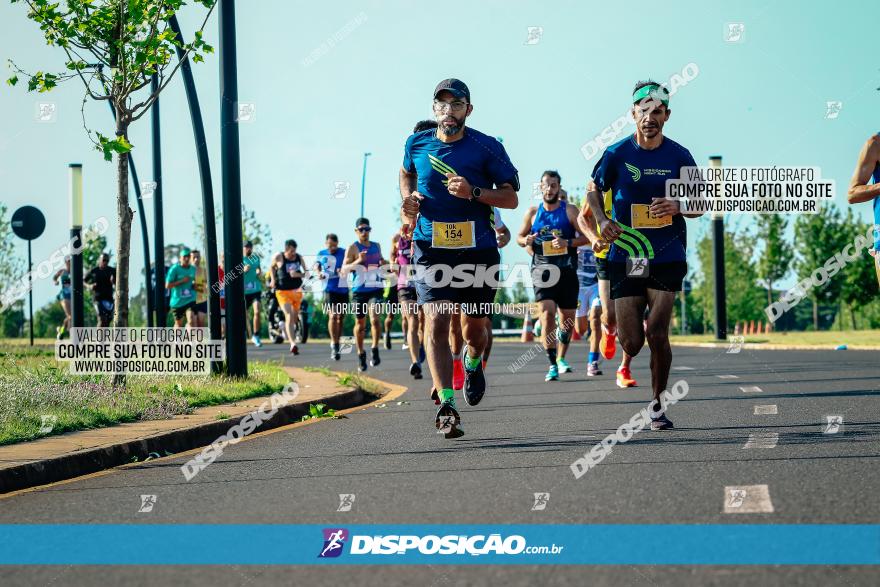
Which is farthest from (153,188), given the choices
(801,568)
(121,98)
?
(801,568)

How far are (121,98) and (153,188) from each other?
10.3 meters

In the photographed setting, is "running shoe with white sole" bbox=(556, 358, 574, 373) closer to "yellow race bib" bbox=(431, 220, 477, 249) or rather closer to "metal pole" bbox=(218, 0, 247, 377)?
"metal pole" bbox=(218, 0, 247, 377)

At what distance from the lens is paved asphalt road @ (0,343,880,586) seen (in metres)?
4.51

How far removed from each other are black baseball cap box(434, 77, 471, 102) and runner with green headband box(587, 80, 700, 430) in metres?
1.28

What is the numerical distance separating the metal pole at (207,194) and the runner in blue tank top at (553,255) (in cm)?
361

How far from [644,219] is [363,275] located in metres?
9.94

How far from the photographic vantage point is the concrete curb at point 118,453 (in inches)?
288

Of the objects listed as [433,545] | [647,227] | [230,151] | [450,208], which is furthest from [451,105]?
[230,151]

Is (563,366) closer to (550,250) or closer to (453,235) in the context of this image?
(550,250)

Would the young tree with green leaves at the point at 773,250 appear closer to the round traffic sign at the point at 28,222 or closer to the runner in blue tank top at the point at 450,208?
the round traffic sign at the point at 28,222

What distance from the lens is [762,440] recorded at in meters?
7.89

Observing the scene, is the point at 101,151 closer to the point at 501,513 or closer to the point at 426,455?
the point at 426,455

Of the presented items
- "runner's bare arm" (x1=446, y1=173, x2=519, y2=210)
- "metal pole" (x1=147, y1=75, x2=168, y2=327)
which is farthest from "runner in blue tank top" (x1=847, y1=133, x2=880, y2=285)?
"metal pole" (x1=147, y1=75, x2=168, y2=327)

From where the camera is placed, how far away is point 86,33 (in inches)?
501
